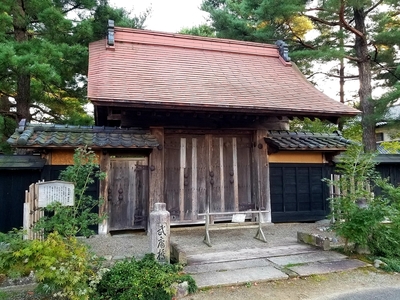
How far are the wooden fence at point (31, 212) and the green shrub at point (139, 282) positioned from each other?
1580 mm

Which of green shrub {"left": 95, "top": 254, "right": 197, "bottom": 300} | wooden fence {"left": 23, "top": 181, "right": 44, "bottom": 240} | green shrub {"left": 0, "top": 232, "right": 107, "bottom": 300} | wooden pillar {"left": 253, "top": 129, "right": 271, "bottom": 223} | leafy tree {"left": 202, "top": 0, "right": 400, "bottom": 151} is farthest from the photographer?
leafy tree {"left": 202, "top": 0, "right": 400, "bottom": 151}

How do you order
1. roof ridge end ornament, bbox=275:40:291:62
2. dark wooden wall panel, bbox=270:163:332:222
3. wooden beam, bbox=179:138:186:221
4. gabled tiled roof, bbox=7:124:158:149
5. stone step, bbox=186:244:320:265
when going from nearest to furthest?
stone step, bbox=186:244:320:265 < gabled tiled roof, bbox=7:124:158:149 < wooden beam, bbox=179:138:186:221 < dark wooden wall panel, bbox=270:163:332:222 < roof ridge end ornament, bbox=275:40:291:62

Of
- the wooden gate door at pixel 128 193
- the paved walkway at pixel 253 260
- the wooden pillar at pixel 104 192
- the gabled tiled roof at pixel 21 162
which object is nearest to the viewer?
the paved walkway at pixel 253 260

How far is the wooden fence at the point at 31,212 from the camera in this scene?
411 centimetres

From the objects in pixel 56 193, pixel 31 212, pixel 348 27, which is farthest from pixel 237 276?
pixel 348 27

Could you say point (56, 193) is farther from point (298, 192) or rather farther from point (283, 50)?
point (283, 50)

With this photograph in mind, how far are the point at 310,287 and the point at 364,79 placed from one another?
11.4 m

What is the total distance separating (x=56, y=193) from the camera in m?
4.02

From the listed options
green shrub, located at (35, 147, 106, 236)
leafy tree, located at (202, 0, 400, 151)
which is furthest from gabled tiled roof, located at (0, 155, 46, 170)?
leafy tree, located at (202, 0, 400, 151)

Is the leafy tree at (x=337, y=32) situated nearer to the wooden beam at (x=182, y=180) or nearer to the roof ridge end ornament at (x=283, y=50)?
the roof ridge end ornament at (x=283, y=50)

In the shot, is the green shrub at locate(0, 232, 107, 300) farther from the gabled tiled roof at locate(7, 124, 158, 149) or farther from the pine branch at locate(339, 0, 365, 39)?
the pine branch at locate(339, 0, 365, 39)

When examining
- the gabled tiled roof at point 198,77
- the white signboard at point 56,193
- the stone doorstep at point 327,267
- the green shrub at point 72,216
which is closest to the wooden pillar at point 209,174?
the gabled tiled roof at point 198,77

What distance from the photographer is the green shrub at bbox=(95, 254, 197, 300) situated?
3062 millimetres

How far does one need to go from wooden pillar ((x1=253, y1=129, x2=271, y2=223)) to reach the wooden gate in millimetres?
198
